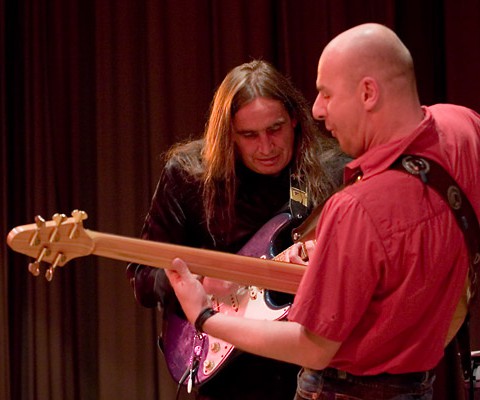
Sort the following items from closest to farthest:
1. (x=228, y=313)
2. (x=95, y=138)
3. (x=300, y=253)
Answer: (x=300, y=253), (x=228, y=313), (x=95, y=138)

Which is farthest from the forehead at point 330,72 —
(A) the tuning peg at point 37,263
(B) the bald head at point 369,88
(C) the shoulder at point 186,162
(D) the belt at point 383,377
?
(C) the shoulder at point 186,162

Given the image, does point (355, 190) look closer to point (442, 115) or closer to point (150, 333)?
point (442, 115)

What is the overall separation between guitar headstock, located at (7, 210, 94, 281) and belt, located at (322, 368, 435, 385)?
0.60 meters

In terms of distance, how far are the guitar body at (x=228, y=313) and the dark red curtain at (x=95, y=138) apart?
4.19 ft

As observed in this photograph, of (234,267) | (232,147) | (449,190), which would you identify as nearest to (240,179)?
(232,147)

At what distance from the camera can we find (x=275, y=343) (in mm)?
1610

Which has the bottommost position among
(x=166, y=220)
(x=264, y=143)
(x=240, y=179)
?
(x=166, y=220)

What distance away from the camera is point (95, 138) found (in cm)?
381

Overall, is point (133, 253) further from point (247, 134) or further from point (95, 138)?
point (95, 138)

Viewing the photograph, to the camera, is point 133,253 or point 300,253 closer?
point 133,253

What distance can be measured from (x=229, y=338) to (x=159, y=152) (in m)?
2.05

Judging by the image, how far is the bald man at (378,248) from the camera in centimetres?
151

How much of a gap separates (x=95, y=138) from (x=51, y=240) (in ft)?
6.76

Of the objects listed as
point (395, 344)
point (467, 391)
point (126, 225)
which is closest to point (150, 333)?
point (126, 225)
